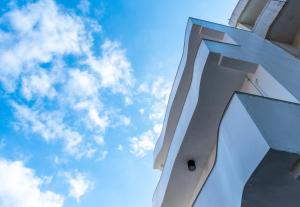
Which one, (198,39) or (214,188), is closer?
(214,188)

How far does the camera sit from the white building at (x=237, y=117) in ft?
10.5

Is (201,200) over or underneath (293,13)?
underneath

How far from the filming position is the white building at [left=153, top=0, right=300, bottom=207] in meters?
3.20

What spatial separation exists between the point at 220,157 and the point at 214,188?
42 cm

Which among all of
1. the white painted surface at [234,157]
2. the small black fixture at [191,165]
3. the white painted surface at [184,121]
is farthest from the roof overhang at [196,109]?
the white painted surface at [234,157]

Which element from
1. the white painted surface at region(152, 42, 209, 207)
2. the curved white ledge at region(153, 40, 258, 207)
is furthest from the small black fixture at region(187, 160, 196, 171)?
the white painted surface at region(152, 42, 209, 207)

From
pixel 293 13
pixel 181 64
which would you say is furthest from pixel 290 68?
pixel 181 64

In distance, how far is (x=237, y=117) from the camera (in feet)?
12.3

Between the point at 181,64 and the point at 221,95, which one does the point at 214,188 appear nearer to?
the point at 221,95

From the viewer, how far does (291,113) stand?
3.63 meters

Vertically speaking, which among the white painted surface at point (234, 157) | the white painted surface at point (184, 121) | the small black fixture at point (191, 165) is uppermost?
the white painted surface at point (184, 121)

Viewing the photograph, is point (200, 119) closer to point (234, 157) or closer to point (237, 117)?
point (237, 117)

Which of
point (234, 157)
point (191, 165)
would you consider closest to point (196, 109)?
point (191, 165)

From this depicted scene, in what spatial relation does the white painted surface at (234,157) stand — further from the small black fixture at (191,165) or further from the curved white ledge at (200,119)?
the small black fixture at (191,165)
